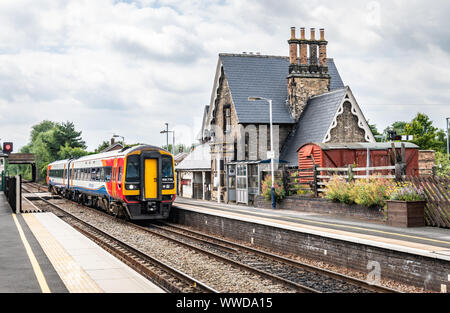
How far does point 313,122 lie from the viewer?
3133cm

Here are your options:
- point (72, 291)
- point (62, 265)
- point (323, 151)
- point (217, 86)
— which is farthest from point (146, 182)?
point (217, 86)

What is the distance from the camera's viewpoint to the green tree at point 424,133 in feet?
178

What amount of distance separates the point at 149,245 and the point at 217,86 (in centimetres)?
2282

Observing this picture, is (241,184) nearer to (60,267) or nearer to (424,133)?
(60,267)

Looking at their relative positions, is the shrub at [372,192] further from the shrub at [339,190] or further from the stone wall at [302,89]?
the stone wall at [302,89]

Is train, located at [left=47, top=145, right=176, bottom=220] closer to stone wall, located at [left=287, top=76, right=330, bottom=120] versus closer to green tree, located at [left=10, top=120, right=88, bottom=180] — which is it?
stone wall, located at [left=287, top=76, right=330, bottom=120]

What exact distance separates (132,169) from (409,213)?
466 inches

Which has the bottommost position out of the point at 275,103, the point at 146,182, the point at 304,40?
the point at 146,182

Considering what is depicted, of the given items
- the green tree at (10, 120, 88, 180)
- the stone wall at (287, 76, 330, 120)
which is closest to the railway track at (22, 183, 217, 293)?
the stone wall at (287, 76, 330, 120)

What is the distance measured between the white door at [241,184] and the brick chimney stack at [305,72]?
537 cm

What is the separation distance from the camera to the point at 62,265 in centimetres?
1071

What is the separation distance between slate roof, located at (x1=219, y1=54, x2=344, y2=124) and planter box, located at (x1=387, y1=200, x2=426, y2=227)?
59.2 feet

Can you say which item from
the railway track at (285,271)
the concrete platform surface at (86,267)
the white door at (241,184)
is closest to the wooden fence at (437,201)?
the railway track at (285,271)
